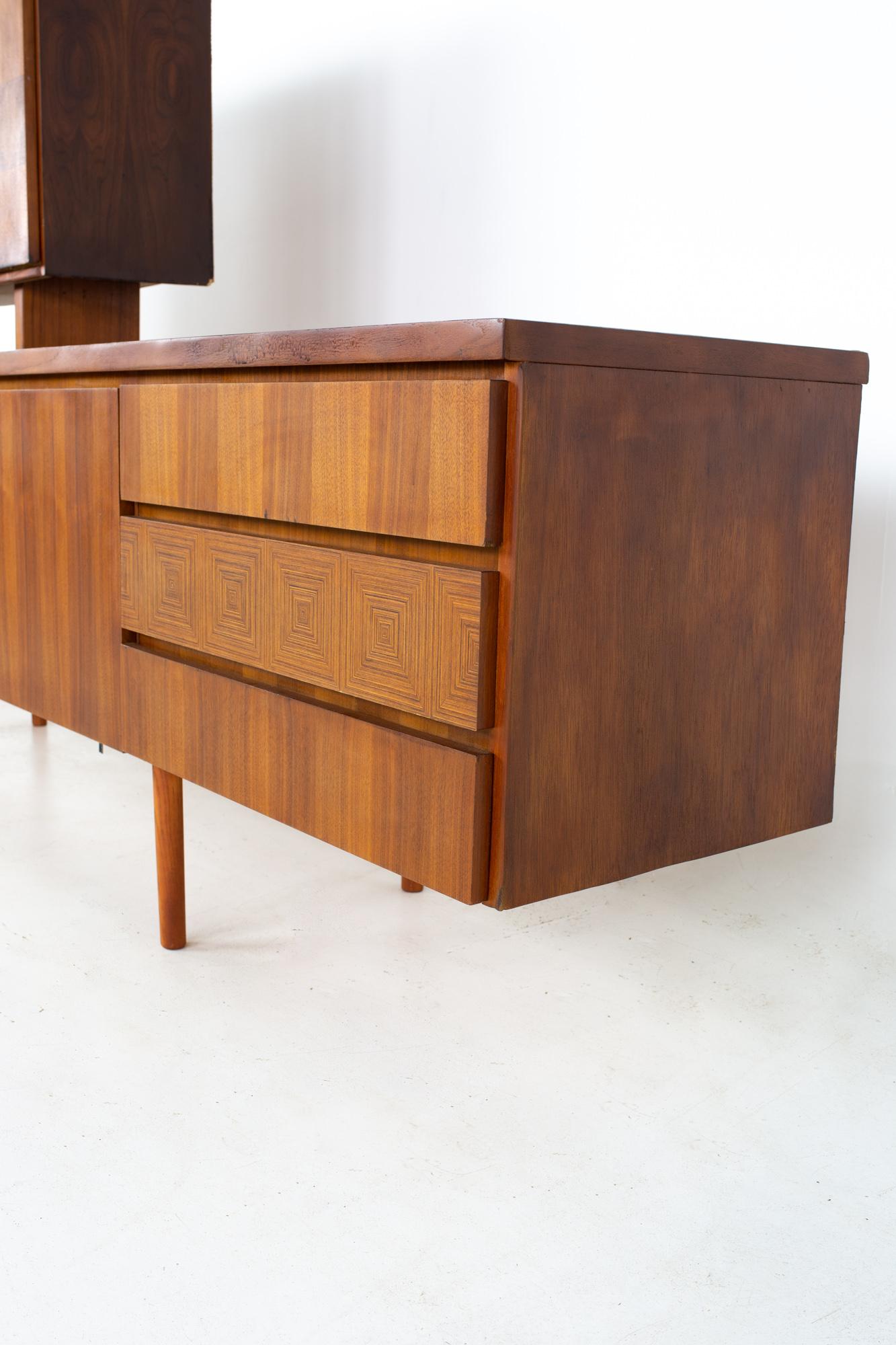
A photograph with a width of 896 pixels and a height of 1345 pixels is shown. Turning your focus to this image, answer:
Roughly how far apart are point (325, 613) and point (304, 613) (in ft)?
0.12

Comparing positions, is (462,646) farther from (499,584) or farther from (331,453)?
(331,453)

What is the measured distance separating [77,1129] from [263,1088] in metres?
0.19

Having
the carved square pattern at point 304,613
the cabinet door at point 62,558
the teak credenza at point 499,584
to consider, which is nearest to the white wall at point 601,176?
the teak credenza at point 499,584

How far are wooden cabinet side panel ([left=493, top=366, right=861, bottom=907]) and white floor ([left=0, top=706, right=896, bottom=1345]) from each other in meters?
0.28

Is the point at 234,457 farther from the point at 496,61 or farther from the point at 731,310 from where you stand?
the point at 496,61

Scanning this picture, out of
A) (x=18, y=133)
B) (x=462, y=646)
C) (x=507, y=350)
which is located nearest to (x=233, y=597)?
(x=462, y=646)

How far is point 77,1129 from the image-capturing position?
1.27m

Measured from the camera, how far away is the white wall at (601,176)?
186cm

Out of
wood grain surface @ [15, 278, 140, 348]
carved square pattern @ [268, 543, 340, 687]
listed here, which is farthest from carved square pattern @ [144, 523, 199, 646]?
wood grain surface @ [15, 278, 140, 348]

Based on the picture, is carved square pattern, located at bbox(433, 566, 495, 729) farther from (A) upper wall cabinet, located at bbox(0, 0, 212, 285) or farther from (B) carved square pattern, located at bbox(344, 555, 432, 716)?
(A) upper wall cabinet, located at bbox(0, 0, 212, 285)

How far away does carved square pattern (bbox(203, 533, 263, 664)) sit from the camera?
4.46 ft

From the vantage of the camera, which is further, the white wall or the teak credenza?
the white wall

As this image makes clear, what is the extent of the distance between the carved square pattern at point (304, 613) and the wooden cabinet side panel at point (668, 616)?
247 mm

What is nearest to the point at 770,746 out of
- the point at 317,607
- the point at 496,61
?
the point at 317,607
